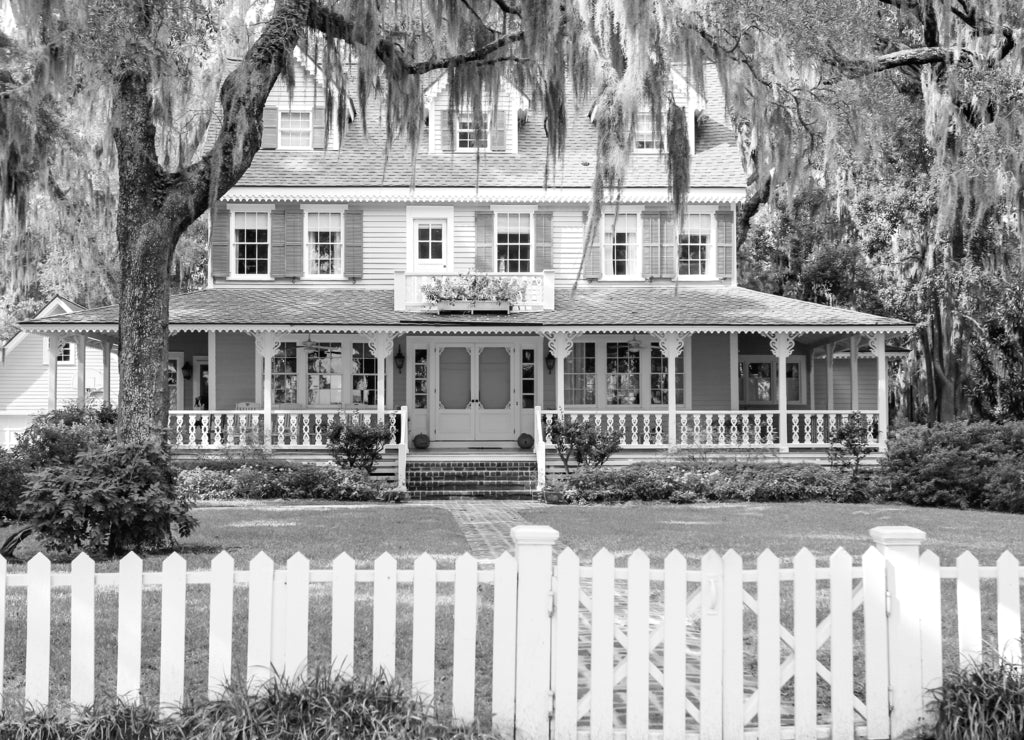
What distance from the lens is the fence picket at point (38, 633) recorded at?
4.59 m

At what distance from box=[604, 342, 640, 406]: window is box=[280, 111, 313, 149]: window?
26.6 ft

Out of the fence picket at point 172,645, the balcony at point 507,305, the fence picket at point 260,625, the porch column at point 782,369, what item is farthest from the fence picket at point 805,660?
the balcony at point 507,305

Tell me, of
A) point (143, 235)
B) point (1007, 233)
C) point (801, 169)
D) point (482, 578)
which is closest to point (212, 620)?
point (482, 578)

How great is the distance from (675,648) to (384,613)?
127cm

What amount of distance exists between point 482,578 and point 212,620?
1.16 m

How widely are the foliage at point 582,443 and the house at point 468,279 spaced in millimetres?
1962

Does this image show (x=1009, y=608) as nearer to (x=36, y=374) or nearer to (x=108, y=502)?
(x=108, y=502)

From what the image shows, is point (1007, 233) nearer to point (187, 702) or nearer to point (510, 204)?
point (510, 204)

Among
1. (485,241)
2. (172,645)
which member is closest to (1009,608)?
(172,645)

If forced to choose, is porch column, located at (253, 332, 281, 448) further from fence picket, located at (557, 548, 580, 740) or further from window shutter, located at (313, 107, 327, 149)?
fence picket, located at (557, 548, 580, 740)

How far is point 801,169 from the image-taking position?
49.2 feet

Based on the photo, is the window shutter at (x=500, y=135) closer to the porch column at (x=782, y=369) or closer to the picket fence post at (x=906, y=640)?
the porch column at (x=782, y=369)

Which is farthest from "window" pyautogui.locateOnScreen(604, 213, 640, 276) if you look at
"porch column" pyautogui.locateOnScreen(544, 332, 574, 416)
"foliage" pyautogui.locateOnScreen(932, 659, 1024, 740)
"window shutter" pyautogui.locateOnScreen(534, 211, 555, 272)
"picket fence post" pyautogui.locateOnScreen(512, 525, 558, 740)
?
"picket fence post" pyautogui.locateOnScreen(512, 525, 558, 740)

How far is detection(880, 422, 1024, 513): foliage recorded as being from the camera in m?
17.4
